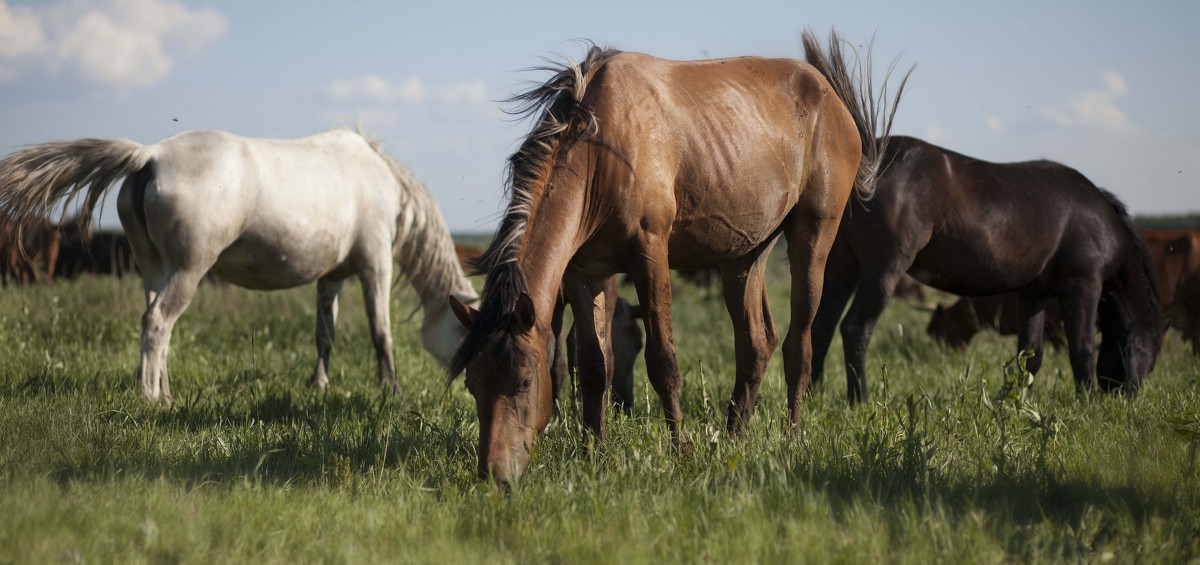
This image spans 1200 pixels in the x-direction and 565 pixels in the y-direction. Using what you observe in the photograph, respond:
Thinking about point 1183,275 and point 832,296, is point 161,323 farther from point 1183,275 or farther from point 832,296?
point 1183,275

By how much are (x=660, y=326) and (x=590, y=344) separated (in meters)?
0.40

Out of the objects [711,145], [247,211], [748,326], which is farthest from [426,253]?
[711,145]

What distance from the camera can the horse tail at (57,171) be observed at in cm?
566

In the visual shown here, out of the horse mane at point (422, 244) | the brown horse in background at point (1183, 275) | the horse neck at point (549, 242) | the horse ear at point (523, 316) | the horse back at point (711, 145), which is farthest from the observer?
the brown horse in background at point (1183, 275)

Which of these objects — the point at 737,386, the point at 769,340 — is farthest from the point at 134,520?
the point at 769,340

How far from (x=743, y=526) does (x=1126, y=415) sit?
317 centimetres

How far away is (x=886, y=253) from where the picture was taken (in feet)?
20.5

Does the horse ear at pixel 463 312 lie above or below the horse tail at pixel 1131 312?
above

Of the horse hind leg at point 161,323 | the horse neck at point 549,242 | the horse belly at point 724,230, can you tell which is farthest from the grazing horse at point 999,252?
the horse hind leg at point 161,323

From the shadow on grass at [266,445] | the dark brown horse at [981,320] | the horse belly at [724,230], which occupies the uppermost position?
the horse belly at [724,230]

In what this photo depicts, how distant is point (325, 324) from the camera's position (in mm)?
7562

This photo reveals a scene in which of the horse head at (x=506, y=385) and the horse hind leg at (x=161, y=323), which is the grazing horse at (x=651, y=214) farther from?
the horse hind leg at (x=161, y=323)

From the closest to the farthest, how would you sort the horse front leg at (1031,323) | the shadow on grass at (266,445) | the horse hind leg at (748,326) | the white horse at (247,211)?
the shadow on grass at (266,445) → the horse hind leg at (748,326) → the white horse at (247,211) → the horse front leg at (1031,323)

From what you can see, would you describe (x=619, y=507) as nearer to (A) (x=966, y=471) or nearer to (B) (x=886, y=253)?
(A) (x=966, y=471)
